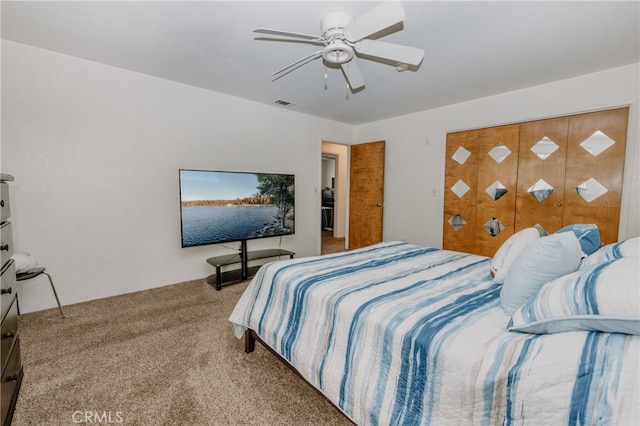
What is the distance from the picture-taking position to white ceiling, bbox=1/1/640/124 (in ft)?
6.43


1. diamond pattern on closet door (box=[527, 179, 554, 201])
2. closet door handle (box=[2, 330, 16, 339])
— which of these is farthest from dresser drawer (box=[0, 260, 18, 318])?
diamond pattern on closet door (box=[527, 179, 554, 201])

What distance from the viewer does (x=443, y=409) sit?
3.28ft

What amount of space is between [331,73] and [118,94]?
89.0 inches

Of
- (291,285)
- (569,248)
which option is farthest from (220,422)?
(569,248)

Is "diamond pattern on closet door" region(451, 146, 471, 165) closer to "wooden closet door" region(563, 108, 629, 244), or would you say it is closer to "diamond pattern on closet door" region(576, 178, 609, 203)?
"wooden closet door" region(563, 108, 629, 244)

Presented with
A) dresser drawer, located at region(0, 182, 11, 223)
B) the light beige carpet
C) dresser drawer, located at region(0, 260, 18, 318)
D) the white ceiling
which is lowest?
the light beige carpet

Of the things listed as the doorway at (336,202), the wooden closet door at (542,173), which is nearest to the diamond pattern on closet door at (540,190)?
the wooden closet door at (542,173)

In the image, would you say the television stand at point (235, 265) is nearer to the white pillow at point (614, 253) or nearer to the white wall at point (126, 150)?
the white wall at point (126, 150)

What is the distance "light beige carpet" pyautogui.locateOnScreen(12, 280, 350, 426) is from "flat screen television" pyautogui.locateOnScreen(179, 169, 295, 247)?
1.00 metres

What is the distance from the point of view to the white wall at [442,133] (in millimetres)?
2822

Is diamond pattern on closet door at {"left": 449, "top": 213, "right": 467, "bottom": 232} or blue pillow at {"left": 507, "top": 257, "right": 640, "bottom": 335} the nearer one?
blue pillow at {"left": 507, "top": 257, "right": 640, "bottom": 335}

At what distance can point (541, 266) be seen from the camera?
1.23 meters

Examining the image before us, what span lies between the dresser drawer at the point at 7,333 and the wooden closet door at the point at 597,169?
4721 millimetres

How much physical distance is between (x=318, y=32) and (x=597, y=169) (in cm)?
319
